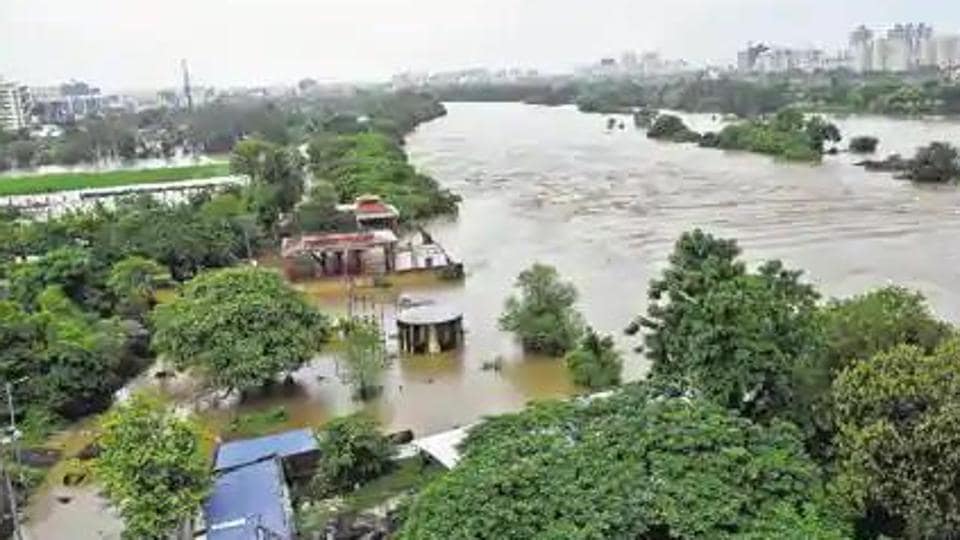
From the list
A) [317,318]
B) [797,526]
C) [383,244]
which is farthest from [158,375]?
[797,526]

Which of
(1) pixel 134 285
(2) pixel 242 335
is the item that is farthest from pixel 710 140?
(2) pixel 242 335

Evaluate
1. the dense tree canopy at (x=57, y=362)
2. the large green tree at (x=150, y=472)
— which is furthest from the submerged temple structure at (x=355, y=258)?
the large green tree at (x=150, y=472)

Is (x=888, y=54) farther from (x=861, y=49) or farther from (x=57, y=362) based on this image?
(x=57, y=362)

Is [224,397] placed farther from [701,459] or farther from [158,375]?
[701,459]

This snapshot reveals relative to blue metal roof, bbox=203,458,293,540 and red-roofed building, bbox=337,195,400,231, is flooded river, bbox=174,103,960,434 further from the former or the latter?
blue metal roof, bbox=203,458,293,540

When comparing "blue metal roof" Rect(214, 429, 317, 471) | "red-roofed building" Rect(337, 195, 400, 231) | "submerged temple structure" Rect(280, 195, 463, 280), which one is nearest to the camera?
"blue metal roof" Rect(214, 429, 317, 471)

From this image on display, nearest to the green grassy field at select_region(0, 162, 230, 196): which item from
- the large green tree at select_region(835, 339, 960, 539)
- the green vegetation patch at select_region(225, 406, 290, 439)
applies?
the green vegetation patch at select_region(225, 406, 290, 439)

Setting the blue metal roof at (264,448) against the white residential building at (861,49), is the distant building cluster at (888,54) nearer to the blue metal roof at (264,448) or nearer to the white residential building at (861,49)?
the white residential building at (861,49)
